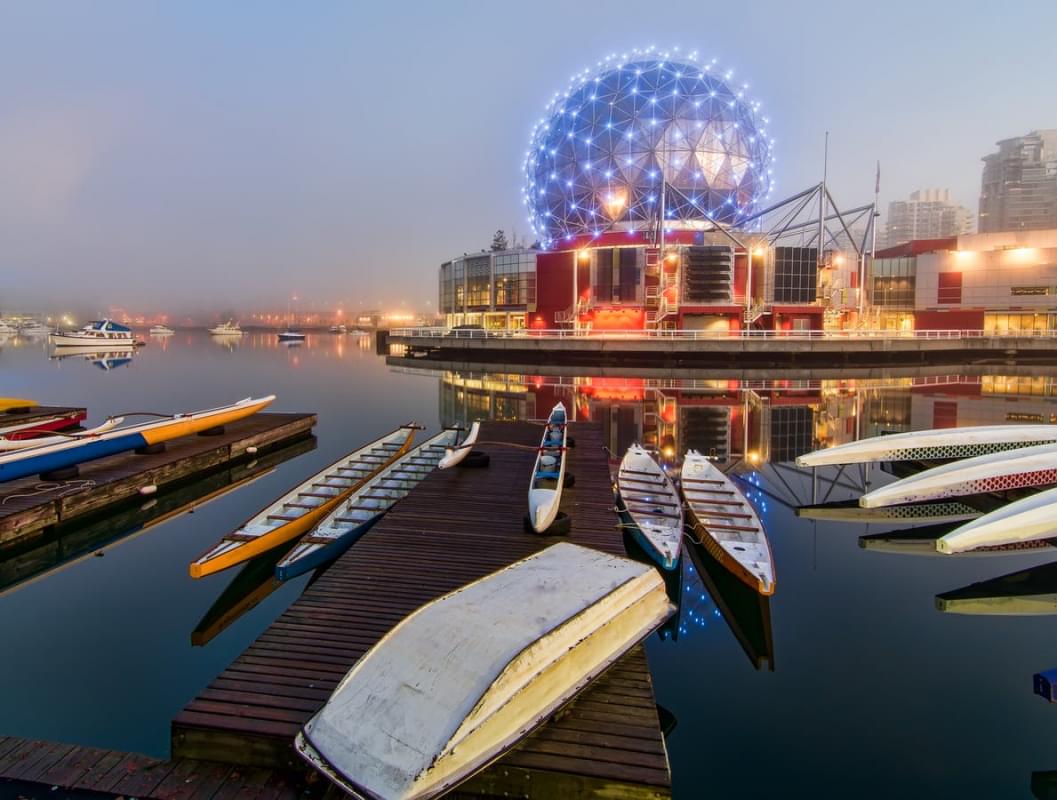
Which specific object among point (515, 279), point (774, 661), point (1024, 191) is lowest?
point (774, 661)

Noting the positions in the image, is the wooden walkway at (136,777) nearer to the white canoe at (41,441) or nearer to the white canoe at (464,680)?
the white canoe at (464,680)

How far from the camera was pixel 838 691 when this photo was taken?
7543 millimetres

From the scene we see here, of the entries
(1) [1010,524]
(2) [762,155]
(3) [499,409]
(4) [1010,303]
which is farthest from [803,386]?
(4) [1010,303]

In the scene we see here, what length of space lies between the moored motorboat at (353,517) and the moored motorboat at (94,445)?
6.51 meters

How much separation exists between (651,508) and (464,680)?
843 cm

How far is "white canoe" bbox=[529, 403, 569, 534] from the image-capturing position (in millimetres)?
9883

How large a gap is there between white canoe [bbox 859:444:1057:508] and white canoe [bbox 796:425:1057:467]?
7.40 feet

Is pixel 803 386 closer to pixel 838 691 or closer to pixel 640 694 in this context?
pixel 838 691

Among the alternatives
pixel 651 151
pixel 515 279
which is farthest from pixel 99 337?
pixel 651 151

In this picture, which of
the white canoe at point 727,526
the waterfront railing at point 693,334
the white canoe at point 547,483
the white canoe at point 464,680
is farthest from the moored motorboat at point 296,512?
the waterfront railing at point 693,334

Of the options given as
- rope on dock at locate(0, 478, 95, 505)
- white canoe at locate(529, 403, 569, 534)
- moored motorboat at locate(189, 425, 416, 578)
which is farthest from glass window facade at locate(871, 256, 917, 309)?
rope on dock at locate(0, 478, 95, 505)

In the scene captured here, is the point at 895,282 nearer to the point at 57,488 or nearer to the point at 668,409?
the point at 668,409

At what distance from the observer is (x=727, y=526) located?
11.5 m

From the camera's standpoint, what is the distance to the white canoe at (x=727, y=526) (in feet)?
31.9
